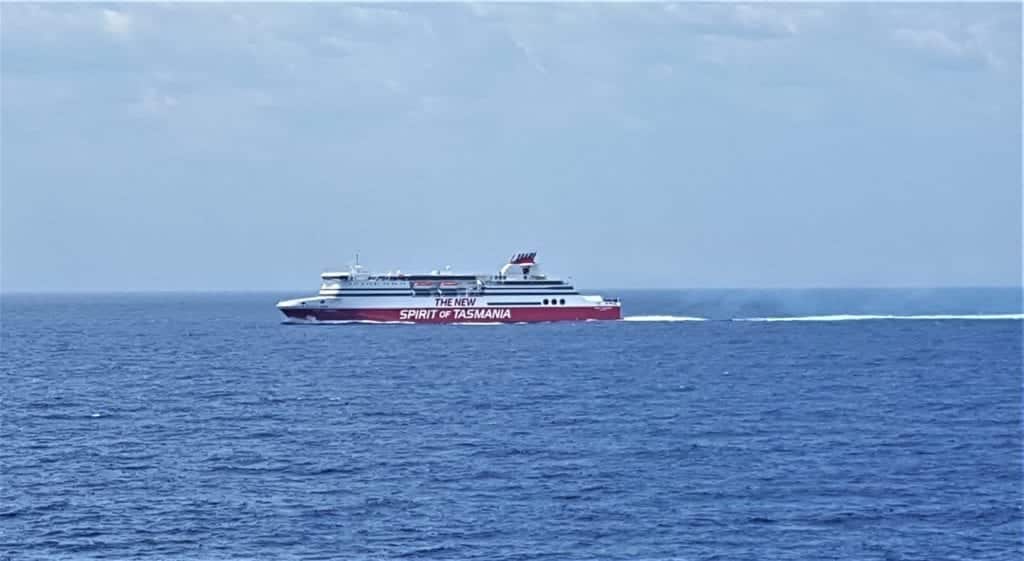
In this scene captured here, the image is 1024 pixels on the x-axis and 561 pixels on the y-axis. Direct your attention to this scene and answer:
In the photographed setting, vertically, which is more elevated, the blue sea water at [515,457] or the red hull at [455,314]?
the red hull at [455,314]

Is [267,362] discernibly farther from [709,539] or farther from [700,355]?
[709,539]

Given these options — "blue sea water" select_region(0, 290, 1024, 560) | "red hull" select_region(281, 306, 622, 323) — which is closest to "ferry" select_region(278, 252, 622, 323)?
"red hull" select_region(281, 306, 622, 323)

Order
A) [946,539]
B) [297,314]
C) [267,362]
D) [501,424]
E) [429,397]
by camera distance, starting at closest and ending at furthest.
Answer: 1. [946,539]
2. [501,424]
3. [429,397]
4. [267,362]
5. [297,314]

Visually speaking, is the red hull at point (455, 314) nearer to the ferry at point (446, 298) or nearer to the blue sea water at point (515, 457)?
the ferry at point (446, 298)

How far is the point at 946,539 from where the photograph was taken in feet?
133

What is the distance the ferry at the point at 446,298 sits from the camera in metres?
148

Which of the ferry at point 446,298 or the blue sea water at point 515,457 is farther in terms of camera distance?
the ferry at point 446,298

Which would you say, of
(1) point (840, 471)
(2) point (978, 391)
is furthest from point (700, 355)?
(1) point (840, 471)

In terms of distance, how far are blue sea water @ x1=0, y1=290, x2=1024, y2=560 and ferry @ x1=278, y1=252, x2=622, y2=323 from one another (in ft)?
130

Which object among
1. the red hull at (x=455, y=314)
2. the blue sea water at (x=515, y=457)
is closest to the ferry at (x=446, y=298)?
the red hull at (x=455, y=314)

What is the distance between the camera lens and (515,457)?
5519cm

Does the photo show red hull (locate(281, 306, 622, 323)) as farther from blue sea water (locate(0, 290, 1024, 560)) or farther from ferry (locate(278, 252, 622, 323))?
blue sea water (locate(0, 290, 1024, 560))

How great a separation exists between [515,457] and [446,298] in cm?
9564

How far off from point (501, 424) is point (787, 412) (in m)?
15.6
